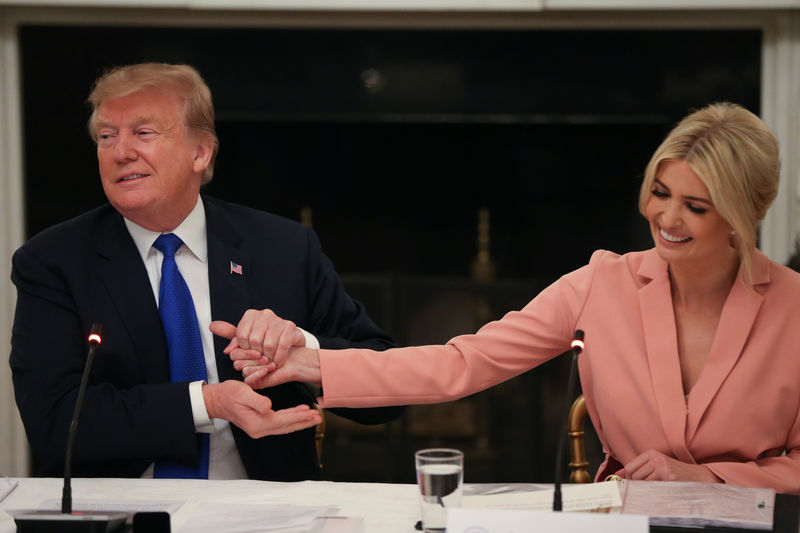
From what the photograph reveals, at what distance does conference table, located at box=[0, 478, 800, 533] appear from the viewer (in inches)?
62.1

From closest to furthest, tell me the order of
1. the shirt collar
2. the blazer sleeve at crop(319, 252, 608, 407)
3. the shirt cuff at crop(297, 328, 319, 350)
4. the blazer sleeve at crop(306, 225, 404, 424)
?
the blazer sleeve at crop(319, 252, 608, 407) < the shirt cuff at crop(297, 328, 319, 350) < the shirt collar < the blazer sleeve at crop(306, 225, 404, 424)

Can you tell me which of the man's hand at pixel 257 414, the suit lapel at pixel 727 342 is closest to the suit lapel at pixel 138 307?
the man's hand at pixel 257 414

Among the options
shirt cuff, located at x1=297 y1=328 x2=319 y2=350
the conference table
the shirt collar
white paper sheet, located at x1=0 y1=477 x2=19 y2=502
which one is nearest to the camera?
the conference table

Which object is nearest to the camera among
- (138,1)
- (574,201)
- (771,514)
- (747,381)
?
(771,514)

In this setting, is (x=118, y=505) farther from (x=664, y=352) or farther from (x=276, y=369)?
(x=664, y=352)

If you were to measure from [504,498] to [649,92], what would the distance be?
7.87 ft

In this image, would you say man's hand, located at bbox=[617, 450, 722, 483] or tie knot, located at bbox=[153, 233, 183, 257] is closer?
man's hand, located at bbox=[617, 450, 722, 483]

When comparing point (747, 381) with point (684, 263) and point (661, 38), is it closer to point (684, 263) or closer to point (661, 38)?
point (684, 263)

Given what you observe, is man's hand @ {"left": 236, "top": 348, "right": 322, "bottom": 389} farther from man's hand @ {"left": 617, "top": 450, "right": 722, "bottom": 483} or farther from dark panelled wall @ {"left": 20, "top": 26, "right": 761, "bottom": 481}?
dark panelled wall @ {"left": 20, "top": 26, "right": 761, "bottom": 481}

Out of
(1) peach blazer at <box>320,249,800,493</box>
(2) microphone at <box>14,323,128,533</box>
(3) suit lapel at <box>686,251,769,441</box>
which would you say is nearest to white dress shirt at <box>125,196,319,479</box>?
(1) peach blazer at <box>320,249,800,493</box>

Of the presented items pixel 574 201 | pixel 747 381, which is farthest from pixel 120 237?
pixel 574 201

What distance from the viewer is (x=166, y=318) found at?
7.20 ft

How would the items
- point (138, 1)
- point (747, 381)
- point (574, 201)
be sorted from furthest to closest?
point (574, 201) → point (138, 1) → point (747, 381)

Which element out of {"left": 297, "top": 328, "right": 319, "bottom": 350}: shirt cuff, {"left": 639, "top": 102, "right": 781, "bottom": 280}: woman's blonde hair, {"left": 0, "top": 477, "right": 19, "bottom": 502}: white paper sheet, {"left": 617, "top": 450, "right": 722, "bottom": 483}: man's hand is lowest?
{"left": 0, "top": 477, "right": 19, "bottom": 502}: white paper sheet
